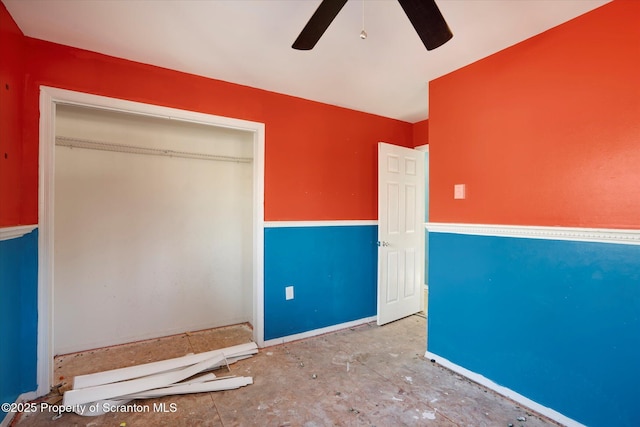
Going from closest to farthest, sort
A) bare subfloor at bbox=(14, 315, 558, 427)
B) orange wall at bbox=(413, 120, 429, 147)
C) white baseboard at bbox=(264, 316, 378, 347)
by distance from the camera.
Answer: bare subfloor at bbox=(14, 315, 558, 427) < white baseboard at bbox=(264, 316, 378, 347) < orange wall at bbox=(413, 120, 429, 147)

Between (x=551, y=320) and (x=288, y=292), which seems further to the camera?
(x=288, y=292)

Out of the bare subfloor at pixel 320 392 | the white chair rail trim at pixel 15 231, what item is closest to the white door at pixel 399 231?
the bare subfloor at pixel 320 392

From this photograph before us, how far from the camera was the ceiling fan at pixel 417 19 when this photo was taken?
50.0 inches

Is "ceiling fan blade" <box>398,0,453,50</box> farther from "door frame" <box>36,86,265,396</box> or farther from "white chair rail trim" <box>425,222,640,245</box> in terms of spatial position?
"door frame" <box>36,86,265,396</box>

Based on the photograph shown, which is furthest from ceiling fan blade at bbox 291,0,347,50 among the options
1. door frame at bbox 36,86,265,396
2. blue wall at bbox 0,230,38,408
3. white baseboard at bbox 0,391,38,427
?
white baseboard at bbox 0,391,38,427

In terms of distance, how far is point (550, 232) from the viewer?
182 centimetres

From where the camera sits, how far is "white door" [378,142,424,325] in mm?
3201

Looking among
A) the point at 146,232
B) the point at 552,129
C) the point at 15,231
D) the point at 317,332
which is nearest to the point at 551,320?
the point at 552,129

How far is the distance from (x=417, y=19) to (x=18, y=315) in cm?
287

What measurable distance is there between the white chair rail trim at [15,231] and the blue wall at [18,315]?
1.4 inches

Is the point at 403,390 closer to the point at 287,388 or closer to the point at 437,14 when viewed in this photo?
the point at 287,388

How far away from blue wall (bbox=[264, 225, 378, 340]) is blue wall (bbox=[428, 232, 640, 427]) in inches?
42.0

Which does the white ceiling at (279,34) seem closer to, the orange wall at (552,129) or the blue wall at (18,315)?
the orange wall at (552,129)

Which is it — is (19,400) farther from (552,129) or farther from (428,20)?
(552,129)
